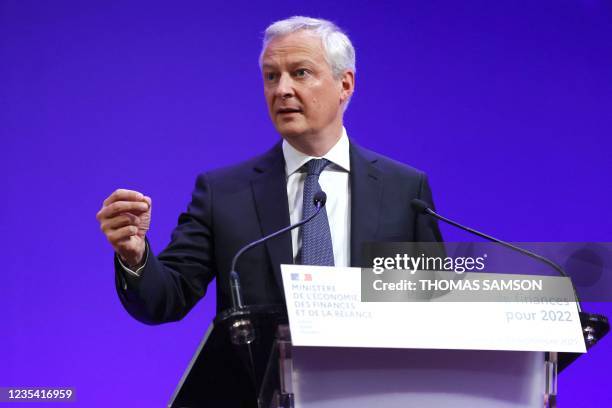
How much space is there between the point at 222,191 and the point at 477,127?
1.19m

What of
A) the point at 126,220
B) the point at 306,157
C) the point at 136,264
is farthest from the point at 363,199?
the point at 126,220

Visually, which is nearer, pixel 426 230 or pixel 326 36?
pixel 426 230

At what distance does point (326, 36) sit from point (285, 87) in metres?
0.22

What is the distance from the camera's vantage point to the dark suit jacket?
7.14ft

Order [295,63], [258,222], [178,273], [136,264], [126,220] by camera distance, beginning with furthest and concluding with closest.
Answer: [295,63]
[258,222]
[178,273]
[136,264]
[126,220]

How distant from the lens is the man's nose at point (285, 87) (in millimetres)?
2340

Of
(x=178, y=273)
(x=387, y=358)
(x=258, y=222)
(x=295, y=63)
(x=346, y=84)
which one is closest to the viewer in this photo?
(x=387, y=358)

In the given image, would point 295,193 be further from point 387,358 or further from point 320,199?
point 387,358

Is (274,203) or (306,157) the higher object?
(306,157)

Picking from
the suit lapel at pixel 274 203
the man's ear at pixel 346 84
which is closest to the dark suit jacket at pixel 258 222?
the suit lapel at pixel 274 203

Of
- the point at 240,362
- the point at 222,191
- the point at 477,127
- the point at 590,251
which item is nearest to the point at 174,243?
the point at 222,191

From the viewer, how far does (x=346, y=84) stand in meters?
2.58

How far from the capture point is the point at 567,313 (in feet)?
4.52

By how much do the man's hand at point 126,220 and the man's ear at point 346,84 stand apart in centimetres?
102
